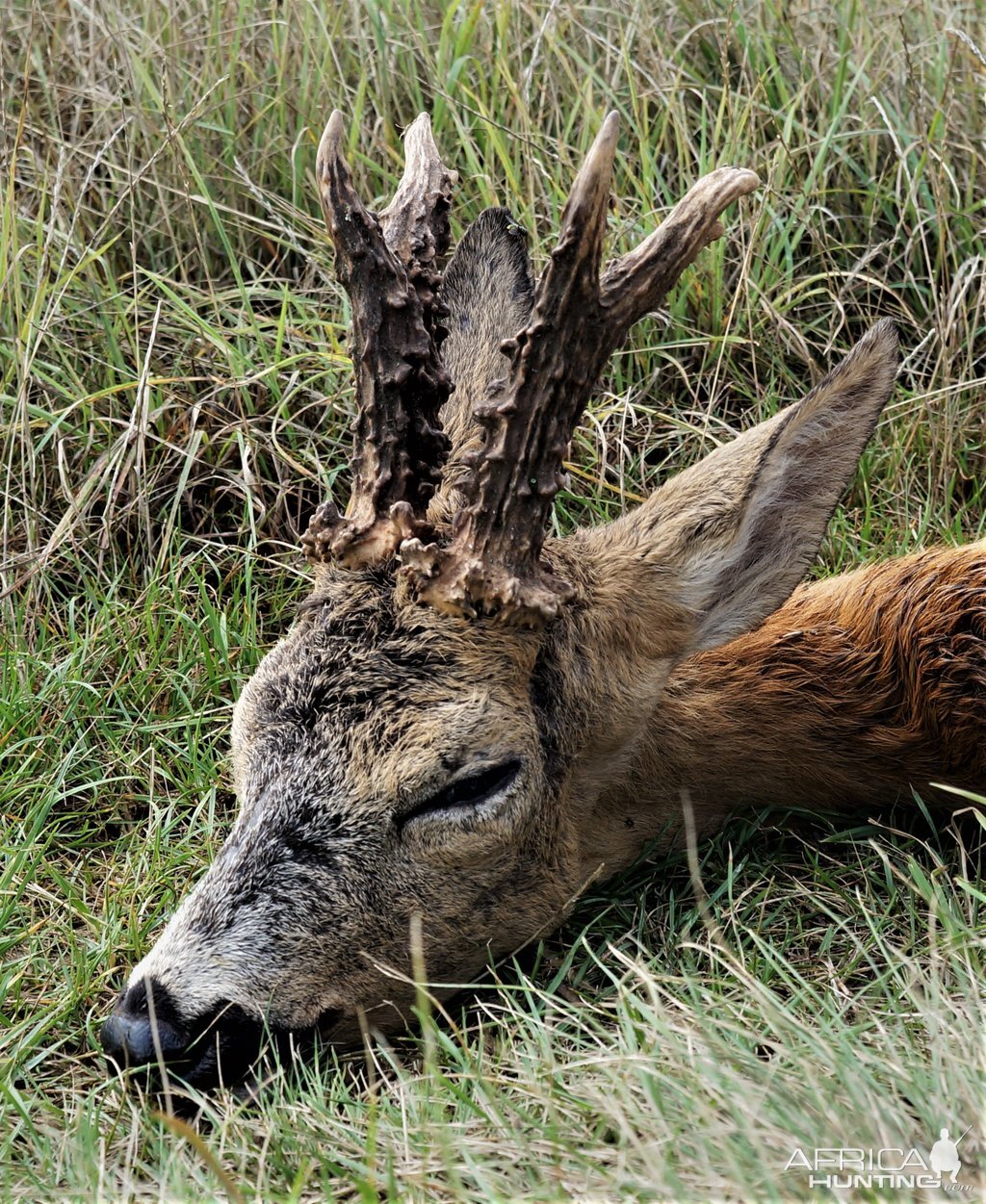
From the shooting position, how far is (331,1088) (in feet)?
11.9

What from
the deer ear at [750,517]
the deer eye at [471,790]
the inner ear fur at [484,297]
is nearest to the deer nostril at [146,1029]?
the deer eye at [471,790]

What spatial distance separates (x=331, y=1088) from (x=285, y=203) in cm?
365

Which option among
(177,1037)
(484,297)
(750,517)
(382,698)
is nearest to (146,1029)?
(177,1037)

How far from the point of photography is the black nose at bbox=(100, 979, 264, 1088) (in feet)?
11.4

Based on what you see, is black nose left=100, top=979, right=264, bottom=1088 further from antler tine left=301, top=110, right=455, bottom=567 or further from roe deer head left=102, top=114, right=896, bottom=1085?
antler tine left=301, top=110, right=455, bottom=567

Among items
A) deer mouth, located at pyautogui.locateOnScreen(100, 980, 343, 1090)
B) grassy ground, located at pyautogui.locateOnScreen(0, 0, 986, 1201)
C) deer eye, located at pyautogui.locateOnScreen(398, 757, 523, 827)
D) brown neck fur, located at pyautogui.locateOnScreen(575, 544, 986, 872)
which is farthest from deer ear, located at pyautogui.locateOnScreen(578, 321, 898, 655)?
deer mouth, located at pyautogui.locateOnScreen(100, 980, 343, 1090)

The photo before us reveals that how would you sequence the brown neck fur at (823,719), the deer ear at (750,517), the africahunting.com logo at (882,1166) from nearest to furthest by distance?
the africahunting.com logo at (882,1166), the deer ear at (750,517), the brown neck fur at (823,719)

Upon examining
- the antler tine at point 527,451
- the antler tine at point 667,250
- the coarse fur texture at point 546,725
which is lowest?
the coarse fur texture at point 546,725

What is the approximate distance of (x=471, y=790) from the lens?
3805mm

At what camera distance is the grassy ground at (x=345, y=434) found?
355 centimetres

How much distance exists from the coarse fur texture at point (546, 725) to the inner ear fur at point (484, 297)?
0.01m

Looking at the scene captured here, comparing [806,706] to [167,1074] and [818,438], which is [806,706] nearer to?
[818,438]

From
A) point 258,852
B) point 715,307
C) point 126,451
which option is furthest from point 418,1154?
point 715,307

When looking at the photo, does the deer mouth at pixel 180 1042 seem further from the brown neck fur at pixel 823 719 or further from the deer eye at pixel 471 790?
the brown neck fur at pixel 823 719
